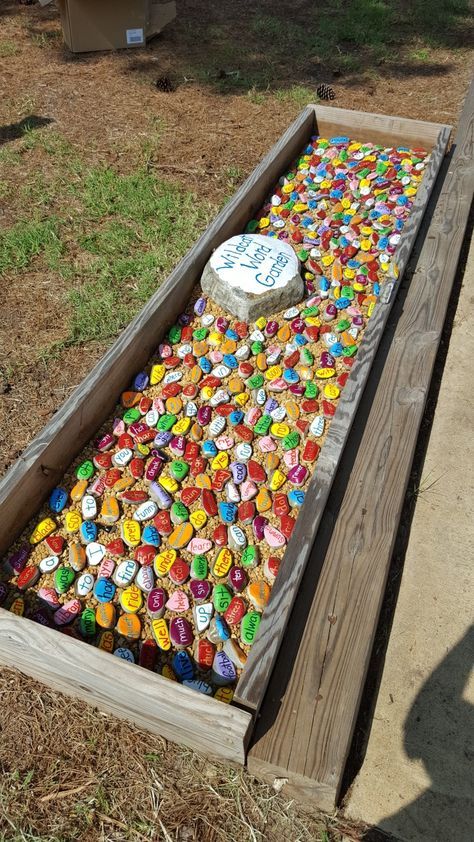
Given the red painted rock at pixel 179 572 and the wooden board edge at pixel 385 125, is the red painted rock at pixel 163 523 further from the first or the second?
the wooden board edge at pixel 385 125

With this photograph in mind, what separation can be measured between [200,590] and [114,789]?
1.85 feet

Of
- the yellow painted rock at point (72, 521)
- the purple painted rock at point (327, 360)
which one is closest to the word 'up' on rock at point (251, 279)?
the purple painted rock at point (327, 360)

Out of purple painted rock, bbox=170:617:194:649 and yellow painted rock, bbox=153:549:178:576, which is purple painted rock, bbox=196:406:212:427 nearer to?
yellow painted rock, bbox=153:549:178:576

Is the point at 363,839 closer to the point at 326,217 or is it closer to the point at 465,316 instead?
the point at 465,316

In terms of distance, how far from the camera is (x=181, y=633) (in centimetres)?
184

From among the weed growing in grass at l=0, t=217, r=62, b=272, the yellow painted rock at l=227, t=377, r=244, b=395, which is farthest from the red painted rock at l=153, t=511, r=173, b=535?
the weed growing in grass at l=0, t=217, r=62, b=272

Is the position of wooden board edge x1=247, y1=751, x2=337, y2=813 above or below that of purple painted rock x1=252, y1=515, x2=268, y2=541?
below

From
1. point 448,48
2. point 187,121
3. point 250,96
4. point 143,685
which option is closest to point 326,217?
point 187,121

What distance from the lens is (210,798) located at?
1.61 meters

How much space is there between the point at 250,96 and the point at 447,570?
4.08 m

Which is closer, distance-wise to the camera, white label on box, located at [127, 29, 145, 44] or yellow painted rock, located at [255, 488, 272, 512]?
yellow painted rock, located at [255, 488, 272, 512]

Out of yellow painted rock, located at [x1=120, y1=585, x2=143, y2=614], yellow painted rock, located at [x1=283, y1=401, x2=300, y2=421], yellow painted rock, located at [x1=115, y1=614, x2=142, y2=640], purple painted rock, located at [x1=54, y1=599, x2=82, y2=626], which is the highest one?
yellow painted rock, located at [x1=283, y1=401, x2=300, y2=421]

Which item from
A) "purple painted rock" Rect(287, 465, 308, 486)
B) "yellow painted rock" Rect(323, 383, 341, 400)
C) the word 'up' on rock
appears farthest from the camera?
the word 'up' on rock

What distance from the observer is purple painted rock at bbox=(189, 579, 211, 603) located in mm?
1924
